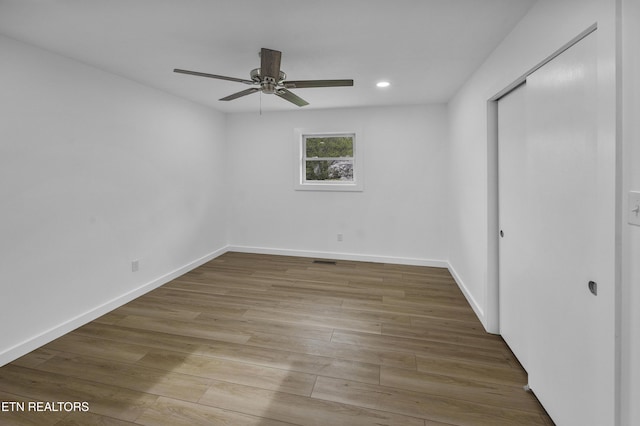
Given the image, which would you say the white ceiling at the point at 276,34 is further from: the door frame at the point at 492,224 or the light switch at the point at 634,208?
the light switch at the point at 634,208

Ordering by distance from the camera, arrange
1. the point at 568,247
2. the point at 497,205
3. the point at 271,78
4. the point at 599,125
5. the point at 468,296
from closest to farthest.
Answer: the point at 599,125, the point at 568,247, the point at 271,78, the point at 497,205, the point at 468,296

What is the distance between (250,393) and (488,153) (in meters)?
2.58

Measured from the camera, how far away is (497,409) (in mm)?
1713

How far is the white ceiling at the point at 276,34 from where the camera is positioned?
1.80m

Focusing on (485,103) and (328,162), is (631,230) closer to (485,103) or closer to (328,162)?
(485,103)

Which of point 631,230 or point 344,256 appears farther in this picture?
point 344,256

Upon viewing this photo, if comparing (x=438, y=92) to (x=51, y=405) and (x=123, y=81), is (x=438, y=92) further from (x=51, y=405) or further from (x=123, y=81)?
(x=51, y=405)

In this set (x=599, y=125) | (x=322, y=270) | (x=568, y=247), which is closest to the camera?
(x=599, y=125)

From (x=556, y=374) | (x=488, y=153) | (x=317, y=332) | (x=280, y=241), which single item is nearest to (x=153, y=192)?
(x=280, y=241)

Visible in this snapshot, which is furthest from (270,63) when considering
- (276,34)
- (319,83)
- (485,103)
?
(485,103)

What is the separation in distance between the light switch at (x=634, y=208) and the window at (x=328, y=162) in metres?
3.60

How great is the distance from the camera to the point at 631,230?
3.59 ft

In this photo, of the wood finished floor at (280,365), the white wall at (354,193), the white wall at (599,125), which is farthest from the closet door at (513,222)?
the white wall at (354,193)

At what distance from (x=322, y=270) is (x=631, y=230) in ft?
11.4
